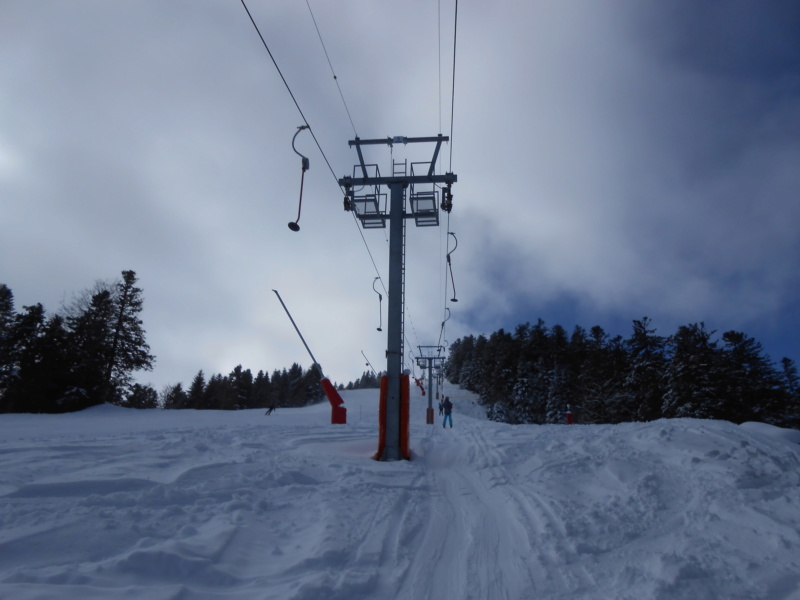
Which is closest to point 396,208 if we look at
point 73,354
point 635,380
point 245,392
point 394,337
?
point 394,337

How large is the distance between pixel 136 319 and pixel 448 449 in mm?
37197

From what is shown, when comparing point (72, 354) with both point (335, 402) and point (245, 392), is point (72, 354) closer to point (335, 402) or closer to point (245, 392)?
point (335, 402)

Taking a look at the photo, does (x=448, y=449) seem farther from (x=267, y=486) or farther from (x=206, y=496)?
(x=206, y=496)

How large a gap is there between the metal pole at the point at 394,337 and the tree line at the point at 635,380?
3365cm

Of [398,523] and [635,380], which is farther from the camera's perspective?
[635,380]

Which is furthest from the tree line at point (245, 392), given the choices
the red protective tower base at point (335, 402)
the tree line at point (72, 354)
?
the red protective tower base at point (335, 402)

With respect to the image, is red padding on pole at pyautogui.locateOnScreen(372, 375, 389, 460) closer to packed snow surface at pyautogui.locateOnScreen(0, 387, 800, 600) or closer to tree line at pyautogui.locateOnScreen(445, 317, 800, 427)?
packed snow surface at pyautogui.locateOnScreen(0, 387, 800, 600)

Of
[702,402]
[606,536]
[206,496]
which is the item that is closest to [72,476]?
[206,496]

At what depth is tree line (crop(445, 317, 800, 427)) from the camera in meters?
37.1

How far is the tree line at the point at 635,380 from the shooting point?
3709 centimetres

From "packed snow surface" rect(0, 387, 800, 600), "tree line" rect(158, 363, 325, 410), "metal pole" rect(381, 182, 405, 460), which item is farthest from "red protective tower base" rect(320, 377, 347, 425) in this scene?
"tree line" rect(158, 363, 325, 410)

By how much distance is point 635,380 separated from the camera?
4584 centimetres

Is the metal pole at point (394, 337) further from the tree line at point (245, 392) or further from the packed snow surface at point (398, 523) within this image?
the tree line at point (245, 392)

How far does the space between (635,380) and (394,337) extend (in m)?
43.1
